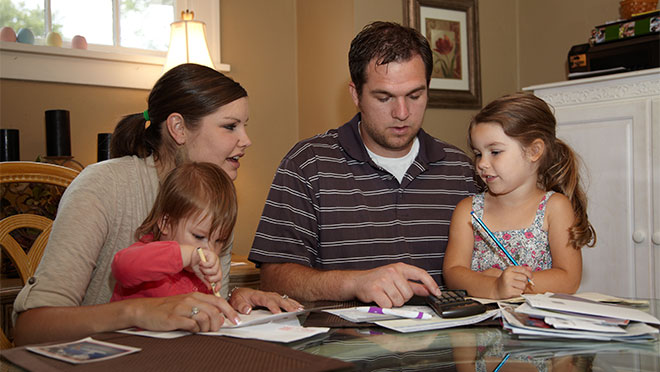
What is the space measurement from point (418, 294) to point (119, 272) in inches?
23.4

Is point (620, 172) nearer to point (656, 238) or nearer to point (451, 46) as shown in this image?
point (656, 238)

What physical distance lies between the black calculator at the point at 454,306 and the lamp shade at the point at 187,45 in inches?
68.1

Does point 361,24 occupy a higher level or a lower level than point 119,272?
higher

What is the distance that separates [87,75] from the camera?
258cm

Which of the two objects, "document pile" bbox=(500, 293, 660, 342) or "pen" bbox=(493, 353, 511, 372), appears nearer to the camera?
"pen" bbox=(493, 353, 511, 372)

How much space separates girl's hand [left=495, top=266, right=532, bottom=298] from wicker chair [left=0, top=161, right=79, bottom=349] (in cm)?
108

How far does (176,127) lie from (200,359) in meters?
0.93

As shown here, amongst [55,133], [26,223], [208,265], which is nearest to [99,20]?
[55,133]

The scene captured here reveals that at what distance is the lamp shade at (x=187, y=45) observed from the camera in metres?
2.50

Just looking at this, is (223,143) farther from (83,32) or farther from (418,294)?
(83,32)

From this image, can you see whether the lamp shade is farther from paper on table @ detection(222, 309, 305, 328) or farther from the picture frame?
paper on table @ detection(222, 309, 305, 328)

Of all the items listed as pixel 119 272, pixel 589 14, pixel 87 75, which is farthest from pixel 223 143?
pixel 589 14

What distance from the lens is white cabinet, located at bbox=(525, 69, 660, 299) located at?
7.59ft

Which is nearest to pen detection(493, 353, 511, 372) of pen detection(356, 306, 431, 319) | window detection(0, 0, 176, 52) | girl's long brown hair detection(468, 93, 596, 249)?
pen detection(356, 306, 431, 319)
